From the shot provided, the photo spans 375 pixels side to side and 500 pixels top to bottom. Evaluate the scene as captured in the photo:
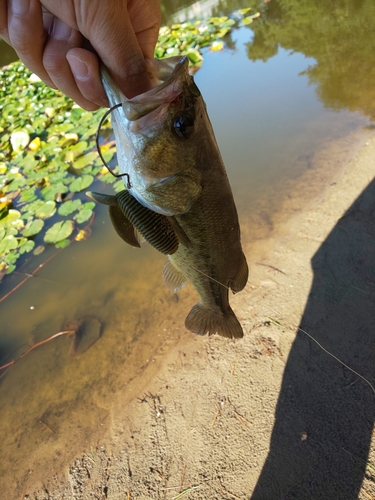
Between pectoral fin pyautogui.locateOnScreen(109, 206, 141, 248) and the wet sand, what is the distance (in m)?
2.18

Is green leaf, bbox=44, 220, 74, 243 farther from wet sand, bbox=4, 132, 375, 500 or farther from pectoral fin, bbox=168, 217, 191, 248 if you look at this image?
pectoral fin, bbox=168, 217, 191, 248

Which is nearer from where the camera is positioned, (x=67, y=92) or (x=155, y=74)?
(x=155, y=74)

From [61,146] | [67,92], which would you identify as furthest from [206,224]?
[61,146]

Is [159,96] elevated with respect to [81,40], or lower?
lower

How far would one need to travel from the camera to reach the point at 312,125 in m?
5.83

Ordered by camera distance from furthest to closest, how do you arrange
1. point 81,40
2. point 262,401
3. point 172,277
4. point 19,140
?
point 19,140 → point 262,401 → point 172,277 → point 81,40

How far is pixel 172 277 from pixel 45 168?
16.8ft

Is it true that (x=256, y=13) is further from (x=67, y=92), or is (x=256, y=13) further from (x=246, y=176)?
(x=67, y=92)

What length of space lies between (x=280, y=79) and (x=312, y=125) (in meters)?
2.27

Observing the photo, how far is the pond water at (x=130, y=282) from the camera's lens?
3498 mm

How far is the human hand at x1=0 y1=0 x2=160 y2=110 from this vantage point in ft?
4.31

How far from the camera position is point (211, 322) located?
2189mm

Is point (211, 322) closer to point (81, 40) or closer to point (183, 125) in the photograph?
point (183, 125)

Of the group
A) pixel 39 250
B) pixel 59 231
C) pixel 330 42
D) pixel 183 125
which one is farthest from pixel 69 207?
pixel 330 42
